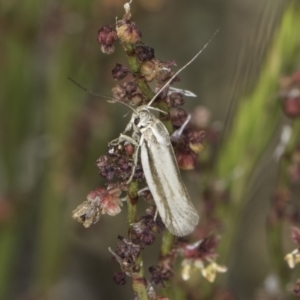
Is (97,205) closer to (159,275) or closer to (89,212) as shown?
(89,212)

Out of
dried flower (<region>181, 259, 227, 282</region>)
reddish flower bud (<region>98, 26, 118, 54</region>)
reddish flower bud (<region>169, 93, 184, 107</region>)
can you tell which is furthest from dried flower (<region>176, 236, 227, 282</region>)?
reddish flower bud (<region>98, 26, 118, 54</region>)

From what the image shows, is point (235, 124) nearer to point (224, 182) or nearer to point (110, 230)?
point (224, 182)

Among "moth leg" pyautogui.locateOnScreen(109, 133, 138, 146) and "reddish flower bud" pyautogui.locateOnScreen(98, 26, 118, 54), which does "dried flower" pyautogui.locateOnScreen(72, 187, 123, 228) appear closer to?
"moth leg" pyautogui.locateOnScreen(109, 133, 138, 146)

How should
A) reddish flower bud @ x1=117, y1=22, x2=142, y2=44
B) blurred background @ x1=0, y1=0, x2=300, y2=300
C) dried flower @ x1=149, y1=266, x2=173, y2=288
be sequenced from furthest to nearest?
blurred background @ x1=0, y1=0, x2=300, y2=300
dried flower @ x1=149, y1=266, x2=173, y2=288
reddish flower bud @ x1=117, y1=22, x2=142, y2=44

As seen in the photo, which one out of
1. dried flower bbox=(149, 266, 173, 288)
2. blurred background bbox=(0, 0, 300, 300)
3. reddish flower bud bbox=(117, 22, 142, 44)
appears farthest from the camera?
blurred background bbox=(0, 0, 300, 300)

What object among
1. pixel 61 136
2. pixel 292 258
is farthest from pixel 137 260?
pixel 61 136

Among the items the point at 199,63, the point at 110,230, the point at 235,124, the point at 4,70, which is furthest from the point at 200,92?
the point at 235,124

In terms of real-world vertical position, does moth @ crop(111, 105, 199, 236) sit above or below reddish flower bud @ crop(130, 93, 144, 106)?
below

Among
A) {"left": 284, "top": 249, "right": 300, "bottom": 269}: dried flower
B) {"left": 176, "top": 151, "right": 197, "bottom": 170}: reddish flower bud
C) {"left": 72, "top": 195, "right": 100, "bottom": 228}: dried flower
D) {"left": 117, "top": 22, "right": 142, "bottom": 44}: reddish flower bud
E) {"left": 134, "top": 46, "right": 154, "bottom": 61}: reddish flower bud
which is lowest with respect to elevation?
{"left": 284, "top": 249, "right": 300, "bottom": 269}: dried flower
